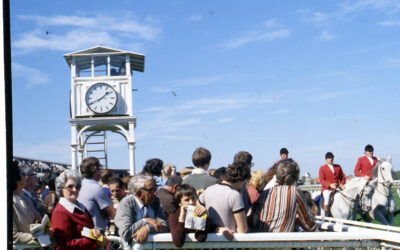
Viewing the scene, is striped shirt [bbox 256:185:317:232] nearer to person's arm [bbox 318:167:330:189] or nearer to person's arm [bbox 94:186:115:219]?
person's arm [bbox 94:186:115:219]

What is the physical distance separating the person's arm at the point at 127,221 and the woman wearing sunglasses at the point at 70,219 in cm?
19

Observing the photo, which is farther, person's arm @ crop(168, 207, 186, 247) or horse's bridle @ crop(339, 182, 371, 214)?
horse's bridle @ crop(339, 182, 371, 214)

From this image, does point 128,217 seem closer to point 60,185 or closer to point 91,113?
point 60,185

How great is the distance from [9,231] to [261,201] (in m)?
3.37

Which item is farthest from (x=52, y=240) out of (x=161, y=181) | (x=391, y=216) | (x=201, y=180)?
(x=391, y=216)

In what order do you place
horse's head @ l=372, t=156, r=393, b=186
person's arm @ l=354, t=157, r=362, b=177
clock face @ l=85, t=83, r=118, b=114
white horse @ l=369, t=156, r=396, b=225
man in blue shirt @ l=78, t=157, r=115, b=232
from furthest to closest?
clock face @ l=85, t=83, r=118, b=114
person's arm @ l=354, t=157, r=362, b=177
horse's head @ l=372, t=156, r=393, b=186
white horse @ l=369, t=156, r=396, b=225
man in blue shirt @ l=78, t=157, r=115, b=232

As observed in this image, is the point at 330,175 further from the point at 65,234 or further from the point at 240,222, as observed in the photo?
the point at 65,234

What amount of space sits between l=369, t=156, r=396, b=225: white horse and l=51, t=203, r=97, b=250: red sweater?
931 cm

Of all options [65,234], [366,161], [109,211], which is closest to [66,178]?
[65,234]

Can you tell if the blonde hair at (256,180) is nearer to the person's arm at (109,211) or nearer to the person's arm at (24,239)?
the person's arm at (109,211)

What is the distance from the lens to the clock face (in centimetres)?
2044

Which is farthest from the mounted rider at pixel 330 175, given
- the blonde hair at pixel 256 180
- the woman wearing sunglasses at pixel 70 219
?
the woman wearing sunglasses at pixel 70 219

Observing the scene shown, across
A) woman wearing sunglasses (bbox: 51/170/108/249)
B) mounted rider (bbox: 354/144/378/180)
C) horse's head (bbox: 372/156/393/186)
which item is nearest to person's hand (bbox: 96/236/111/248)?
woman wearing sunglasses (bbox: 51/170/108/249)

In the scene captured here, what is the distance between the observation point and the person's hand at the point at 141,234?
4.50 m
